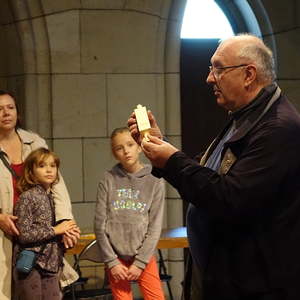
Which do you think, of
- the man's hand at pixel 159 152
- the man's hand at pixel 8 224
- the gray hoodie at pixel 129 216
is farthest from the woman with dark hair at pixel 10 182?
the man's hand at pixel 159 152

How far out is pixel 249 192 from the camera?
2963 millimetres

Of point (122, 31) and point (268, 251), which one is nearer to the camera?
point (268, 251)

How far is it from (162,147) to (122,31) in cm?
440

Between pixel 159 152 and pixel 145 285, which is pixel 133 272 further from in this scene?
pixel 159 152

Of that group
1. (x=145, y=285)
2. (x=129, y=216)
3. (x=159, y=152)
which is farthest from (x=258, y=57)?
(x=145, y=285)

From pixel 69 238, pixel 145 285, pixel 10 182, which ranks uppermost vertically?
pixel 10 182

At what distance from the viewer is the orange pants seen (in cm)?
571

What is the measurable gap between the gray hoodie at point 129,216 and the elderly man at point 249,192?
8.12 feet

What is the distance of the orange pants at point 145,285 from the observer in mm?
5707

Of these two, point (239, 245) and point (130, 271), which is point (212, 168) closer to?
point (239, 245)

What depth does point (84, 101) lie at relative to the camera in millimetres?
7316

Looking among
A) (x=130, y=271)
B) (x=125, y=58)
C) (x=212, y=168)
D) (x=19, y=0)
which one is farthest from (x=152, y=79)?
(x=212, y=168)

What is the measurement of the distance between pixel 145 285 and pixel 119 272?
272 millimetres

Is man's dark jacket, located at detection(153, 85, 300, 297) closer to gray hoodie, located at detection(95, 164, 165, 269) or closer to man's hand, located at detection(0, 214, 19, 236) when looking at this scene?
man's hand, located at detection(0, 214, 19, 236)
